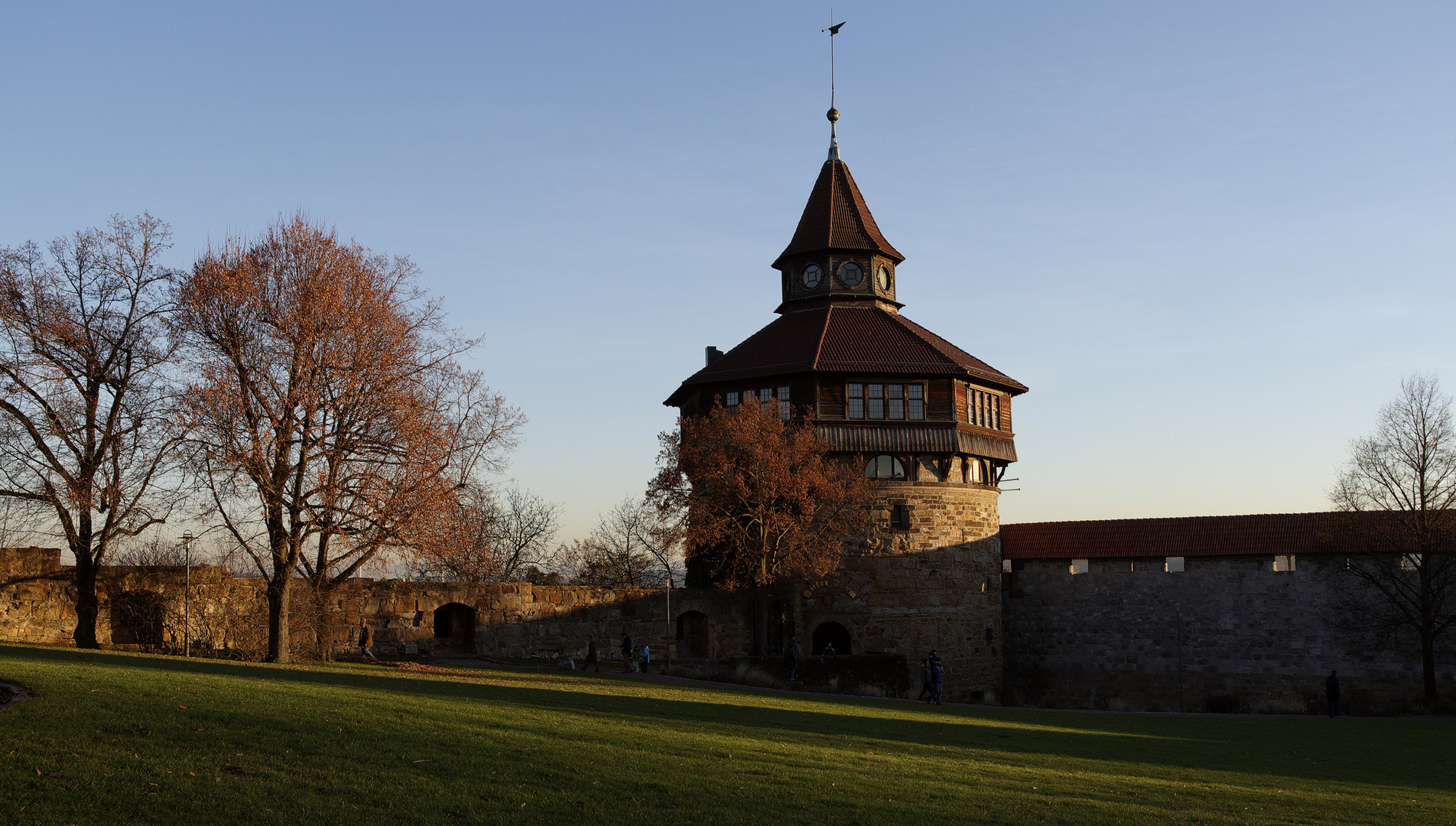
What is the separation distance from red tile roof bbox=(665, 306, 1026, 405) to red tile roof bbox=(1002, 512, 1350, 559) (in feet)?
18.6

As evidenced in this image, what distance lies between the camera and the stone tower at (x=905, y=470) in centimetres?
3794

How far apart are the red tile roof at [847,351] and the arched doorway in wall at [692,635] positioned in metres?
8.33

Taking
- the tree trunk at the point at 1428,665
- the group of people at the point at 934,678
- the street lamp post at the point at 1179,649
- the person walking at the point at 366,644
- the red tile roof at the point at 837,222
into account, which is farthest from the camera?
the red tile roof at the point at 837,222

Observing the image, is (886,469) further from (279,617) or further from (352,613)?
(279,617)

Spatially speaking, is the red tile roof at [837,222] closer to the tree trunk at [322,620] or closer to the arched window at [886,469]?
the arched window at [886,469]

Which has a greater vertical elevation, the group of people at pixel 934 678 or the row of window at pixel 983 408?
the row of window at pixel 983 408

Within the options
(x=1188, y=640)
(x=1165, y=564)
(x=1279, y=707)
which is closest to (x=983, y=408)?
(x=1165, y=564)

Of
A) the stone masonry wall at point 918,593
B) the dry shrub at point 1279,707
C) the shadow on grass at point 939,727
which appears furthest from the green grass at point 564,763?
the stone masonry wall at point 918,593

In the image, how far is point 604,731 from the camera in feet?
48.2

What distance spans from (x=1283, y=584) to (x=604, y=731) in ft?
106

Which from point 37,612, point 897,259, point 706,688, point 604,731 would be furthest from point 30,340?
point 897,259

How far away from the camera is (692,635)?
1480 inches

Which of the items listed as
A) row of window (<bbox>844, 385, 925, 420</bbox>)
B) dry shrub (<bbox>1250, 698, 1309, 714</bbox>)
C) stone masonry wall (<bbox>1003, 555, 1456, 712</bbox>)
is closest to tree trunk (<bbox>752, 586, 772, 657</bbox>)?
row of window (<bbox>844, 385, 925, 420</bbox>)

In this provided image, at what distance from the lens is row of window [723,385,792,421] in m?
37.9
